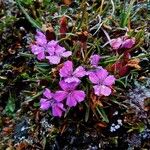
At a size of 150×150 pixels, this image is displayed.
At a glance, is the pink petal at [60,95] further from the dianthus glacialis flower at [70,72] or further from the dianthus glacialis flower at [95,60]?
the dianthus glacialis flower at [95,60]

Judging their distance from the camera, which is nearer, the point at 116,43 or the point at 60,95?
the point at 60,95

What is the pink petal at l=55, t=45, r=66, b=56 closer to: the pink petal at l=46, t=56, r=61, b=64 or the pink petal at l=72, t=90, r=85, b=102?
the pink petal at l=46, t=56, r=61, b=64

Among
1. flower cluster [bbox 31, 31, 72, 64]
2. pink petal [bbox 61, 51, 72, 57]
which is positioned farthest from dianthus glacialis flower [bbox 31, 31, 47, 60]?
pink petal [bbox 61, 51, 72, 57]

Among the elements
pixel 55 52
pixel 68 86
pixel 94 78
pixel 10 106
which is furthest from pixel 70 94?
pixel 10 106

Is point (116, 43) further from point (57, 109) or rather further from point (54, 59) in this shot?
point (57, 109)

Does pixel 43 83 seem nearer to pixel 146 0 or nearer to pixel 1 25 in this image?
pixel 1 25

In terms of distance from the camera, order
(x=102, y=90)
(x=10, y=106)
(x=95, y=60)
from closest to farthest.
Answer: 1. (x=102, y=90)
2. (x=95, y=60)
3. (x=10, y=106)

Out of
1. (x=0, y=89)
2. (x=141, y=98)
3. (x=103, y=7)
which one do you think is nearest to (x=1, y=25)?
(x=0, y=89)

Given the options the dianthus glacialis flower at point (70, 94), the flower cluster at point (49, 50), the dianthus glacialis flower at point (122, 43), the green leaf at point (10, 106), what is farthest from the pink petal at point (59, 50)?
the green leaf at point (10, 106)
